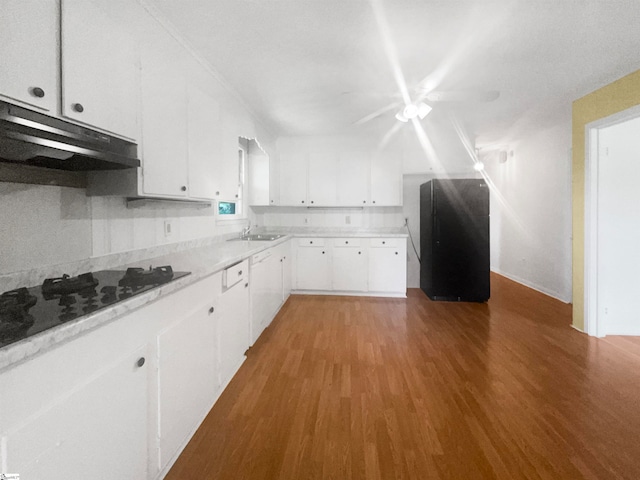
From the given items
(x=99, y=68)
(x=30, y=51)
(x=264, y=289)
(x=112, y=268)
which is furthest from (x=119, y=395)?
(x=264, y=289)

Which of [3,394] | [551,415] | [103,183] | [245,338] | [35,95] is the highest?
[35,95]

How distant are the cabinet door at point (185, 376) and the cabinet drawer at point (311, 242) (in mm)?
2697

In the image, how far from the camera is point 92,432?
0.91 metres

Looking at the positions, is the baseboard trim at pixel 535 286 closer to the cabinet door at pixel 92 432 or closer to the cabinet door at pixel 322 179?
the cabinet door at pixel 322 179

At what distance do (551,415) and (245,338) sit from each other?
2.19 meters

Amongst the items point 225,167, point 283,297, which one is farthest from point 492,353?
point 225,167

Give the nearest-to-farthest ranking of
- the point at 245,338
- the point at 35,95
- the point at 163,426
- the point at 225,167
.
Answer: the point at 35,95 < the point at 163,426 < the point at 245,338 < the point at 225,167

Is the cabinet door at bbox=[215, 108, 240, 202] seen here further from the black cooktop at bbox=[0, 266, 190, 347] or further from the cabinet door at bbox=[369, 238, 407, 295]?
the cabinet door at bbox=[369, 238, 407, 295]

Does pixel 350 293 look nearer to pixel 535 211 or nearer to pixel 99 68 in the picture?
pixel 535 211

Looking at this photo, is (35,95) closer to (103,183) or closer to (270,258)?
(103,183)

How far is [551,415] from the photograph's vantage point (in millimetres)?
1744

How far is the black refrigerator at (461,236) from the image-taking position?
405cm

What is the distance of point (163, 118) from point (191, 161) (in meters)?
0.37

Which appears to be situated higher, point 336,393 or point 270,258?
point 270,258
